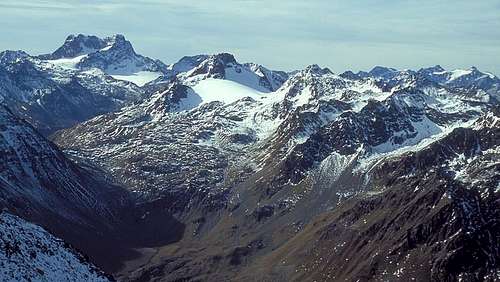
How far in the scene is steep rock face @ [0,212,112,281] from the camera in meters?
118

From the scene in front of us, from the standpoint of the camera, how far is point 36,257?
125312 mm

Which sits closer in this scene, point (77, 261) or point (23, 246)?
point (23, 246)

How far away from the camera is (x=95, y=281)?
438 ft

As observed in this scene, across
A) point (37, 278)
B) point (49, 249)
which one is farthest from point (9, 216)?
point (37, 278)

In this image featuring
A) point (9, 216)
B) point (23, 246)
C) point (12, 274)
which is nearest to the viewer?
point (12, 274)

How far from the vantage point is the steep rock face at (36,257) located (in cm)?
11762

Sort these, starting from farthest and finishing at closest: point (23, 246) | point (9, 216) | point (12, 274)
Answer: point (9, 216) < point (23, 246) < point (12, 274)

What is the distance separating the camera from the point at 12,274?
115m

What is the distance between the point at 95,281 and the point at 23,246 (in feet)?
53.1

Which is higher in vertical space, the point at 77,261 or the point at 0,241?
the point at 0,241

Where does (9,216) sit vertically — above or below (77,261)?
above

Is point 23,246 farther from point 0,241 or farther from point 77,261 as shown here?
point 77,261

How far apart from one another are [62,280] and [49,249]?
8978 mm

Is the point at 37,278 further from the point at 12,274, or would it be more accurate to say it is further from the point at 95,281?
the point at 95,281
